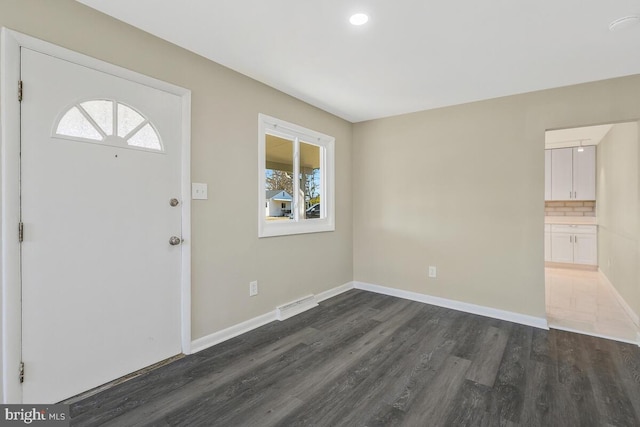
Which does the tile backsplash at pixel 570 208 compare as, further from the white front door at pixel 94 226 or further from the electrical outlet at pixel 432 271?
the white front door at pixel 94 226

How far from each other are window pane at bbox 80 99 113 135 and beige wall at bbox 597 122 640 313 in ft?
14.5

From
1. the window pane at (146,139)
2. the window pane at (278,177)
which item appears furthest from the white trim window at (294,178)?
the window pane at (146,139)

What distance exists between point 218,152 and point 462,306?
10.3 ft

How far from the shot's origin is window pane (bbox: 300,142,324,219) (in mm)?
3709

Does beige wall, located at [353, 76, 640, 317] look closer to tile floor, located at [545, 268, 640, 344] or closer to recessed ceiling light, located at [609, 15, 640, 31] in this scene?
tile floor, located at [545, 268, 640, 344]

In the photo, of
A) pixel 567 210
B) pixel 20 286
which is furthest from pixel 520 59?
pixel 567 210

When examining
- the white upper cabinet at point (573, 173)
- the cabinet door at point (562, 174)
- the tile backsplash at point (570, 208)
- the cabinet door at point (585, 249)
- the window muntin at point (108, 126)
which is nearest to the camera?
the window muntin at point (108, 126)

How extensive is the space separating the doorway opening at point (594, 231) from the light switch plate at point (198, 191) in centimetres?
359

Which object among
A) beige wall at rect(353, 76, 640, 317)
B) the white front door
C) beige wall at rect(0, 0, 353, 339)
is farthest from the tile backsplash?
the white front door

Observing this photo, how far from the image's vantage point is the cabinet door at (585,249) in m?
5.26

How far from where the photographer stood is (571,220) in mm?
5613

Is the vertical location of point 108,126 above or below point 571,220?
above

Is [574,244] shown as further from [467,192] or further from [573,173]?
[467,192]

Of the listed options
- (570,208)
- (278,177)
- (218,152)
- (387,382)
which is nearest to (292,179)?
(278,177)
